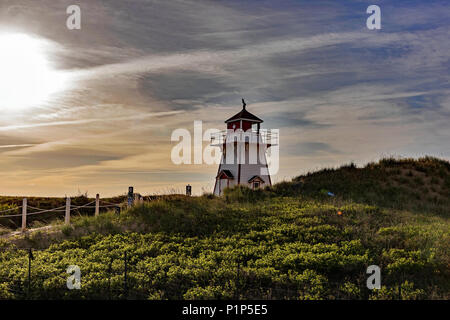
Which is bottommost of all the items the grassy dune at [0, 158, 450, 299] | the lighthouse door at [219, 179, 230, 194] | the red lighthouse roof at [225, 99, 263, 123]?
the grassy dune at [0, 158, 450, 299]

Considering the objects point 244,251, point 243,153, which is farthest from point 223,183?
point 244,251

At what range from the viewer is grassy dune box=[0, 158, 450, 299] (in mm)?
9812

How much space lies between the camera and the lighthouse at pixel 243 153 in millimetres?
34938

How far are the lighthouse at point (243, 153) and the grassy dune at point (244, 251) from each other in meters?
13.3

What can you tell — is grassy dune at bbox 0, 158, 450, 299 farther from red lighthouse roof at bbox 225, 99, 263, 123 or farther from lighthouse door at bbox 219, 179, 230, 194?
red lighthouse roof at bbox 225, 99, 263, 123

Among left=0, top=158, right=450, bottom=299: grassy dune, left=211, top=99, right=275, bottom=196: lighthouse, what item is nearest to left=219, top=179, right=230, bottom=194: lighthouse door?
left=211, top=99, right=275, bottom=196: lighthouse

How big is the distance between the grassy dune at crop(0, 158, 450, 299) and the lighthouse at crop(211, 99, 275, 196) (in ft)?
43.7

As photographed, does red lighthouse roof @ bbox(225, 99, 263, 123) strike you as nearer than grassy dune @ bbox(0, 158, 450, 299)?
No

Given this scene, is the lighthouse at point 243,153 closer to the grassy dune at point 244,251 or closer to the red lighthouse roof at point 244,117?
the red lighthouse roof at point 244,117

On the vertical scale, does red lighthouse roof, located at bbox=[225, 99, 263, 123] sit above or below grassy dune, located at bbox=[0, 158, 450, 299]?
above

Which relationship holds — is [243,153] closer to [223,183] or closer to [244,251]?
[223,183]

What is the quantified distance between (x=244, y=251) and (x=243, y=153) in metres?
23.3

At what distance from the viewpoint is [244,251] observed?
478 inches
